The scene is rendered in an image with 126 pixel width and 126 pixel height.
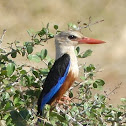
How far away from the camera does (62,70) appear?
4.04 metres

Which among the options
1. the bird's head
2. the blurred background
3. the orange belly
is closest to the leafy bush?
the orange belly

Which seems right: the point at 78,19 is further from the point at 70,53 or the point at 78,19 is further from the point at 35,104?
the point at 35,104

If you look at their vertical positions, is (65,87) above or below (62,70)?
below

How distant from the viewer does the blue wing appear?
12.0 ft

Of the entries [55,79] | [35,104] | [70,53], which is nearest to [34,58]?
[35,104]

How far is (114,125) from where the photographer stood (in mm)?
3506

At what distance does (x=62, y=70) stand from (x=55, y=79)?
0.38 feet

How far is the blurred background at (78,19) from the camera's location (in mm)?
10742

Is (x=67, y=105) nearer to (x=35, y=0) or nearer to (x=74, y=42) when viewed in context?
(x=74, y=42)

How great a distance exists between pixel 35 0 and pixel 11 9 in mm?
672

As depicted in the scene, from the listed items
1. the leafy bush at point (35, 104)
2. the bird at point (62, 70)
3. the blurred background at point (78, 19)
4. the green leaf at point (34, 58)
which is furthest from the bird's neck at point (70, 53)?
the blurred background at point (78, 19)

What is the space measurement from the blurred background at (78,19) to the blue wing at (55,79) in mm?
6213

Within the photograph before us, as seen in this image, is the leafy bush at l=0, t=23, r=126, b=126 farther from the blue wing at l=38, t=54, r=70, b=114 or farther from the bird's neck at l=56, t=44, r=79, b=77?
the bird's neck at l=56, t=44, r=79, b=77

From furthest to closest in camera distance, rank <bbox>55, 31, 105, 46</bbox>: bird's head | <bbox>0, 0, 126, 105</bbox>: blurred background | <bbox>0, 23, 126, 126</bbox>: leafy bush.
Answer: <bbox>0, 0, 126, 105</bbox>: blurred background → <bbox>55, 31, 105, 46</bbox>: bird's head → <bbox>0, 23, 126, 126</bbox>: leafy bush
